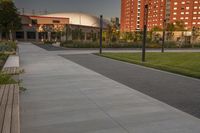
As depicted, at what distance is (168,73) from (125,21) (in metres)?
152

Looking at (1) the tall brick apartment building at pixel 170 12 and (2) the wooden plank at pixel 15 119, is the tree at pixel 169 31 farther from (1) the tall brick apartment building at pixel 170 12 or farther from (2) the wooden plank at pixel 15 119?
(2) the wooden plank at pixel 15 119

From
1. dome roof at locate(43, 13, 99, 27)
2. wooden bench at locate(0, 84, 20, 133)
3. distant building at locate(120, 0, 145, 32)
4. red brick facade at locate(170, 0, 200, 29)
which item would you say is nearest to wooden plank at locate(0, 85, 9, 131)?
wooden bench at locate(0, 84, 20, 133)

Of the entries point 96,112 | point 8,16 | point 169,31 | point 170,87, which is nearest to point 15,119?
point 96,112

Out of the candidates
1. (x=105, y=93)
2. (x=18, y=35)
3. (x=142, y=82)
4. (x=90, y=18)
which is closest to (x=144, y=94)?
(x=105, y=93)

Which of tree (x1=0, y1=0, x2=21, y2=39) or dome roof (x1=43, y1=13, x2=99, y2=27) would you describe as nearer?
tree (x1=0, y1=0, x2=21, y2=39)

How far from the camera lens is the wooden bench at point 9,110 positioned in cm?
397

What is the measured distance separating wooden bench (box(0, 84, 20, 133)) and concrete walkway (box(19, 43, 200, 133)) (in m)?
0.48

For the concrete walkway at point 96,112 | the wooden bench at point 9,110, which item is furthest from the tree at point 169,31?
the wooden bench at point 9,110

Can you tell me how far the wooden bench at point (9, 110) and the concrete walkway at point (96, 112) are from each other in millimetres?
476

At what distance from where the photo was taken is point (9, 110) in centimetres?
497

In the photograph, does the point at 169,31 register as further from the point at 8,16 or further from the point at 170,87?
the point at 170,87

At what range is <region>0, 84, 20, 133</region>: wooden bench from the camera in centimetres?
397

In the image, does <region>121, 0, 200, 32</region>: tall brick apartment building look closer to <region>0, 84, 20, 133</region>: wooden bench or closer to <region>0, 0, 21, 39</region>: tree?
<region>0, 0, 21, 39</region>: tree

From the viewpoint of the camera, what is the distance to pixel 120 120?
588 centimetres
